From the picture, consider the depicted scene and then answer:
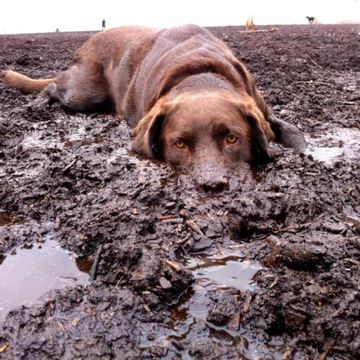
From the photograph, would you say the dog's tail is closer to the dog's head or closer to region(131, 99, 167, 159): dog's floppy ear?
region(131, 99, 167, 159): dog's floppy ear

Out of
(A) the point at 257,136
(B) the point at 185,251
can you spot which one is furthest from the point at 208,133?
(B) the point at 185,251

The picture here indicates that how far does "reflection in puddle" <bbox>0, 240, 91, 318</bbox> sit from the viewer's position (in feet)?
8.06

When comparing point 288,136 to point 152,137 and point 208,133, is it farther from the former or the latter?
point 152,137

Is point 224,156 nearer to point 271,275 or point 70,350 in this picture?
point 271,275

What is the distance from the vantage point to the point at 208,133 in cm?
407

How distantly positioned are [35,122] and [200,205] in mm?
3518

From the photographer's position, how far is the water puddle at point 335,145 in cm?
434

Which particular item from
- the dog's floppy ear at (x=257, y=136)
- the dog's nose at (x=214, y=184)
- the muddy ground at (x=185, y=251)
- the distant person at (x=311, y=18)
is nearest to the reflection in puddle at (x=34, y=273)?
the muddy ground at (x=185, y=251)

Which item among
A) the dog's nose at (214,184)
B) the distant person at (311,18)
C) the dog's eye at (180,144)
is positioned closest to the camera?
the dog's nose at (214,184)

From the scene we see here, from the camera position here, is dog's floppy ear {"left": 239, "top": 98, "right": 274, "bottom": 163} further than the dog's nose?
Yes

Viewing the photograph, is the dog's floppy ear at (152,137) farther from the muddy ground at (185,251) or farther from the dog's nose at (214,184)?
the dog's nose at (214,184)

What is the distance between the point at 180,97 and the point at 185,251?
2140mm

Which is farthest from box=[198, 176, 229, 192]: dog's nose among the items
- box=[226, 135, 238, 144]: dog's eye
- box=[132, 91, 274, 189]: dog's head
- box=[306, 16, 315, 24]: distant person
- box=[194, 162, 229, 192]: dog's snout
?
box=[306, 16, 315, 24]: distant person

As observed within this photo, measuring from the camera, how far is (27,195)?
3.57 m
